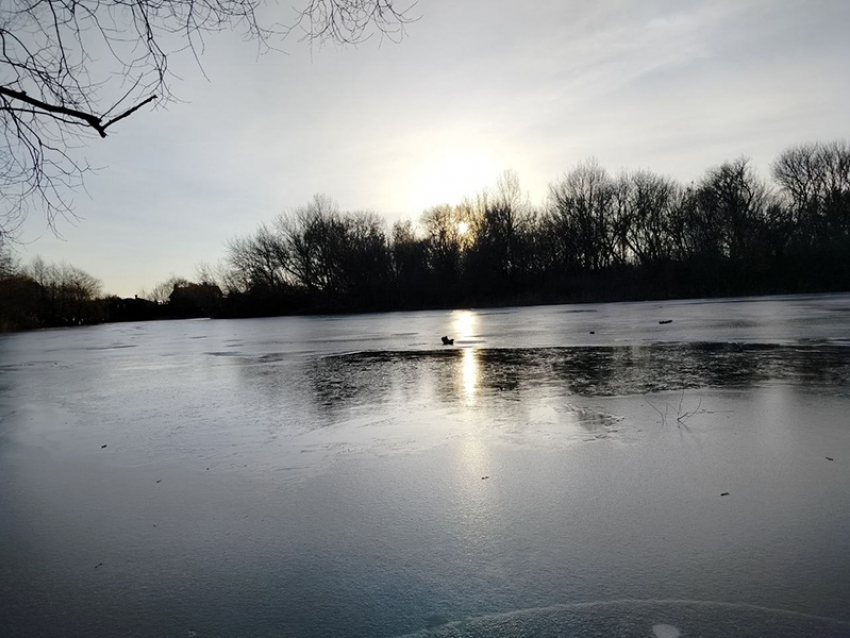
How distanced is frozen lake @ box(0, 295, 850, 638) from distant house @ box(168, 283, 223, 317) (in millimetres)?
56347

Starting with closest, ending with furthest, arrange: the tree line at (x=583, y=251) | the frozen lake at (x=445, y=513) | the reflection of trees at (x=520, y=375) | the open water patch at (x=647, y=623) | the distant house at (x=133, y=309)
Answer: the open water patch at (x=647, y=623)
the frozen lake at (x=445, y=513)
the reflection of trees at (x=520, y=375)
the tree line at (x=583, y=251)
the distant house at (x=133, y=309)

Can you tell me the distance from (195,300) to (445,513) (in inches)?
2754

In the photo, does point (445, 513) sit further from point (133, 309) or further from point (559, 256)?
point (133, 309)

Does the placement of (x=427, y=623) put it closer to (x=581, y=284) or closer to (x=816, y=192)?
(x=581, y=284)

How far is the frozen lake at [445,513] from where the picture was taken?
230cm

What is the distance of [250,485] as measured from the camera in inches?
159

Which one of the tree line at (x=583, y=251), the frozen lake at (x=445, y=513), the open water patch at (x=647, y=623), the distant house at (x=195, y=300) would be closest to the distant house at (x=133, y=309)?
the distant house at (x=195, y=300)

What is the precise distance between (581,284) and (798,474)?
154ft

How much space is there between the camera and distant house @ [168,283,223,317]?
61.1 metres

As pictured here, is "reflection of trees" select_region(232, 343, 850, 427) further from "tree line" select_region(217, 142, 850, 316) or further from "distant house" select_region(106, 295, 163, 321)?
"distant house" select_region(106, 295, 163, 321)

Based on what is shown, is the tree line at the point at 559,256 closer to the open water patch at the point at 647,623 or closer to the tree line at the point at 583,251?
the tree line at the point at 583,251

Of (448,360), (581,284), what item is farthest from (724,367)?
(581,284)

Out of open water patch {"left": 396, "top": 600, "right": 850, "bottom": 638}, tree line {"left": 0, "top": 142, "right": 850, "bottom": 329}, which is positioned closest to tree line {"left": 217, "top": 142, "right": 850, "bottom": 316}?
tree line {"left": 0, "top": 142, "right": 850, "bottom": 329}

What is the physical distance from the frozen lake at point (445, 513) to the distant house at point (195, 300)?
56.3m
